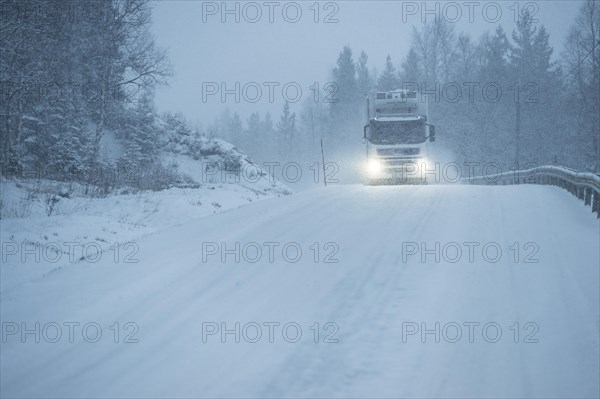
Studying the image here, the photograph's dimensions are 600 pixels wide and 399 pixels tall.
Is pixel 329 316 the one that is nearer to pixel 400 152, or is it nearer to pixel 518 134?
pixel 400 152

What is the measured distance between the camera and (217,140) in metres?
26.4

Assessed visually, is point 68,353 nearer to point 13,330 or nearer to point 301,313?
point 13,330

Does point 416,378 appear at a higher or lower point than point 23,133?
lower

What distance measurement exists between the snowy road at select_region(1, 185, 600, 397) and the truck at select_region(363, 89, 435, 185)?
9244 millimetres

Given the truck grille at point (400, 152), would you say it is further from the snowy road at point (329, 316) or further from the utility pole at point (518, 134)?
the utility pole at point (518, 134)

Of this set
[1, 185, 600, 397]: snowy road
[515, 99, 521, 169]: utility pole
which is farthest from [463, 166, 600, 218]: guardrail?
[515, 99, 521, 169]: utility pole

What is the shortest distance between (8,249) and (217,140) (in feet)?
63.6

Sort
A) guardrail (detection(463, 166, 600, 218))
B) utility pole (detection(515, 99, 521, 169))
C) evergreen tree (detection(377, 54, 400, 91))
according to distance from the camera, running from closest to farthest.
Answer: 1. guardrail (detection(463, 166, 600, 218))
2. utility pole (detection(515, 99, 521, 169))
3. evergreen tree (detection(377, 54, 400, 91))

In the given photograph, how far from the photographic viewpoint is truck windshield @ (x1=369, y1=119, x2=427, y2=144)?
18.2 metres

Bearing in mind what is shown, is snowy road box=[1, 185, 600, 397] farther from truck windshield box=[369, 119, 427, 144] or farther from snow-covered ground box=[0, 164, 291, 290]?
truck windshield box=[369, 119, 427, 144]

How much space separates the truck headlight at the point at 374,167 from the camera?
1827 cm

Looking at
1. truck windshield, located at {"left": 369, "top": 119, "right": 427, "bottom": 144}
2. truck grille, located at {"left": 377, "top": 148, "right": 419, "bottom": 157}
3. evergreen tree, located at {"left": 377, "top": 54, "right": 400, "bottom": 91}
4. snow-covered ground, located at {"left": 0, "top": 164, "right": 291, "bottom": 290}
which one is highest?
evergreen tree, located at {"left": 377, "top": 54, "right": 400, "bottom": 91}

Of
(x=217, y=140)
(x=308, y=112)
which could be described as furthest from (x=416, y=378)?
(x=308, y=112)

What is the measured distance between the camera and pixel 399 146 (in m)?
18.2
